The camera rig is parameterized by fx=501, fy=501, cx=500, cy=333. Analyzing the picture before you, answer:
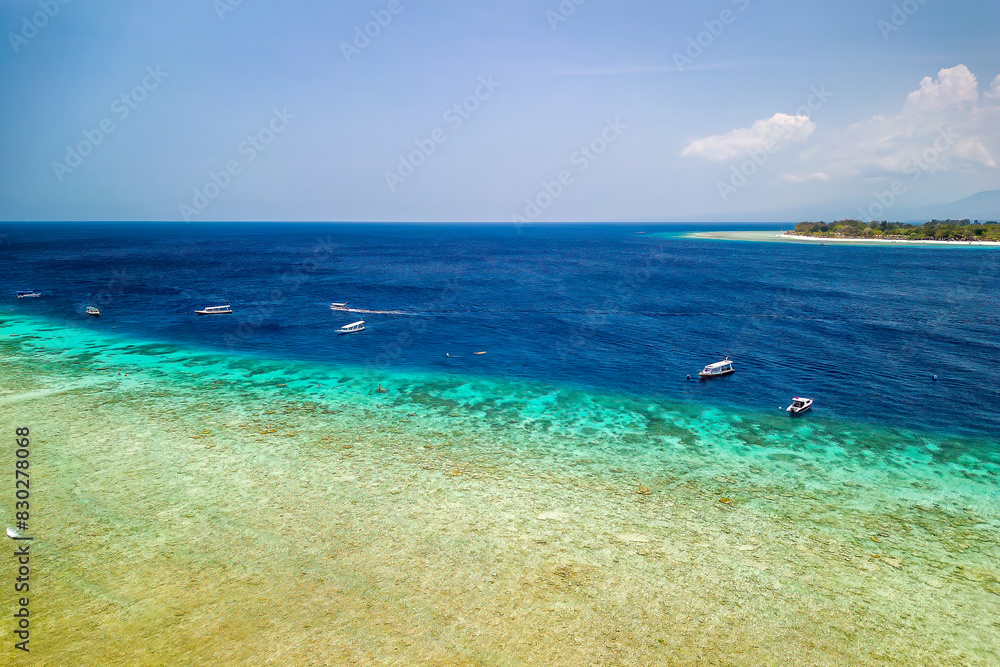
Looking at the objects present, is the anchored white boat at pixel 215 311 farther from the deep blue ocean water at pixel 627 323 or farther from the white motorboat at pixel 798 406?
the white motorboat at pixel 798 406

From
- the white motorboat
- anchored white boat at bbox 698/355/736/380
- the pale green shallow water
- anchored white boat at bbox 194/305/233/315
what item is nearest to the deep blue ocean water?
anchored white boat at bbox 698/355/736/380

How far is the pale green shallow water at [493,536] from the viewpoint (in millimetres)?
19969

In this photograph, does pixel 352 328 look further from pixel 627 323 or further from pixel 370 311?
pixel 627 323

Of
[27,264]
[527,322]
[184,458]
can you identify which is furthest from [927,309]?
[27,264]

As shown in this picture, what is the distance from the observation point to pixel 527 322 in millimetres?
84375

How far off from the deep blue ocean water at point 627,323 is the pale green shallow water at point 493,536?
11.3 m

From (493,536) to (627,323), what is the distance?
6250cm

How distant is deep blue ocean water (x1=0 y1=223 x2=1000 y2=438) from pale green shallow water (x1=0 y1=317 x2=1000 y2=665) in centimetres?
1134

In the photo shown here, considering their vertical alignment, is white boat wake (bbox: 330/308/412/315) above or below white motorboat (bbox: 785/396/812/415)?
above

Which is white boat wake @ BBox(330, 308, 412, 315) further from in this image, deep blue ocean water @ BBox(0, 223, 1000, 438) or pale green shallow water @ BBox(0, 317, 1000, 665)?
pale green shallow water @ BBox(0, 317, 1000, 665)

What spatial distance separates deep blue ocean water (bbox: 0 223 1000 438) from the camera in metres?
53.0

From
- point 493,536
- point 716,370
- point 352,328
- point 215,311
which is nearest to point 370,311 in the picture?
point 352,328

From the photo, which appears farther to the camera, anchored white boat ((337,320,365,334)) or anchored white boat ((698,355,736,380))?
anchored white boat ((337,320,365,334))

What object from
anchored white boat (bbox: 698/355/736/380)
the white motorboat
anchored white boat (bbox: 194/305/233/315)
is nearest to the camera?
the white motorboat
